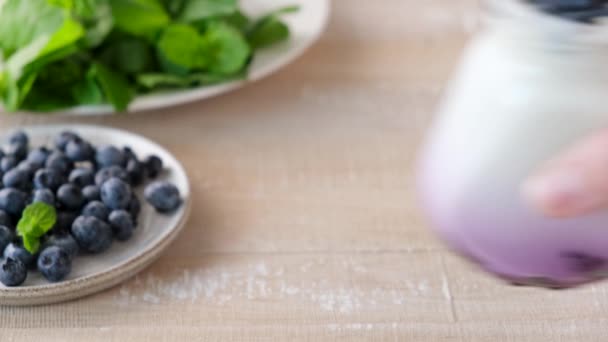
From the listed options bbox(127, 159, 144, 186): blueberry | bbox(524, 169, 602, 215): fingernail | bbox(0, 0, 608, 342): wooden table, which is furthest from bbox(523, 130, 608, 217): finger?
bbox(127, 159, 144, 186): blueberry

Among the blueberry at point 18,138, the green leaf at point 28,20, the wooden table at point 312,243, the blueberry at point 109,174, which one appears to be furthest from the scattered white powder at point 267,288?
the green leaf at point 28,20

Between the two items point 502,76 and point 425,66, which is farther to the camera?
point 425,66

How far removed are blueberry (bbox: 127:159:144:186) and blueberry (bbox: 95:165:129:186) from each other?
12 mm

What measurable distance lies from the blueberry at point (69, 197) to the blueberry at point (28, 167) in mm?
50

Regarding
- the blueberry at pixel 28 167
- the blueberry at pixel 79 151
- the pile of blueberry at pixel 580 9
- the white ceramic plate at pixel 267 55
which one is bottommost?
the white ceramic plate at pixel 267 55

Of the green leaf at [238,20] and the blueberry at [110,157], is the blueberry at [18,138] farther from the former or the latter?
the green leaf at [238,20]

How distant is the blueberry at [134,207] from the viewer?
78 centimetres

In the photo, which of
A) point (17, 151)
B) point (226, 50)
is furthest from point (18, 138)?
point (226, 50)

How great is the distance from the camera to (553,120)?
0.41 metres

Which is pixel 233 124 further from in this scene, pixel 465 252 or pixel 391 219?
pixel 465 252

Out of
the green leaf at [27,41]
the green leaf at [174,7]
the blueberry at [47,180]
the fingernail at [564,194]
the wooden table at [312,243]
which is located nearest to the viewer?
the fingernail at [564,194]

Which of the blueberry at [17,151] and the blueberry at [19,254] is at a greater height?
the blueberry at [19,254]

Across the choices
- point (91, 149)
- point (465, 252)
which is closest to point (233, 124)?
point (91, 149)

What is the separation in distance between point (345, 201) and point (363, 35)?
404 mm
